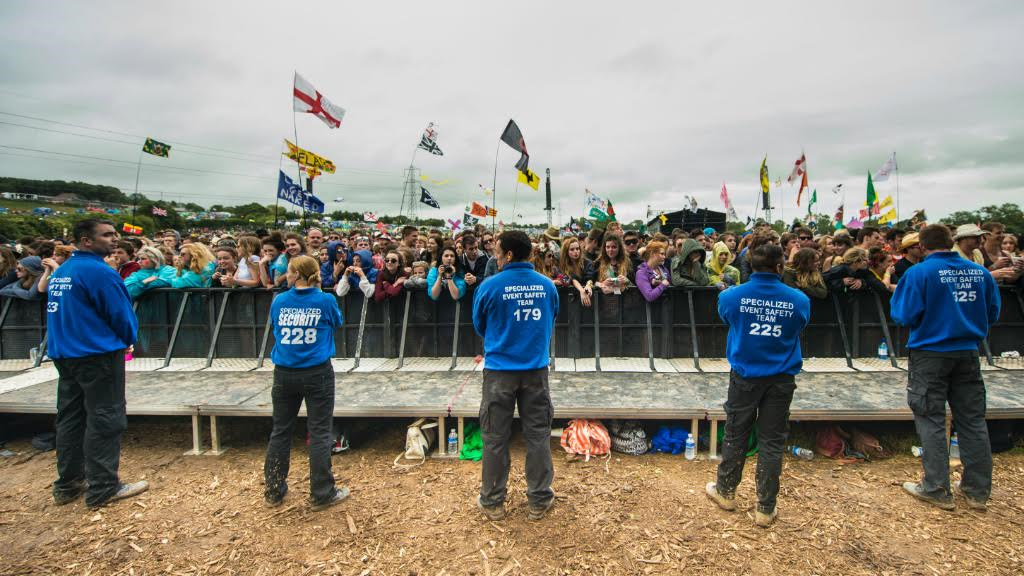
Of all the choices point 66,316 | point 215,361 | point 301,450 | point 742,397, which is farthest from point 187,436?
point 742,397

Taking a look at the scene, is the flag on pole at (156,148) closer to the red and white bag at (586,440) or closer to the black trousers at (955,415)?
the red and white bag at (586,440)

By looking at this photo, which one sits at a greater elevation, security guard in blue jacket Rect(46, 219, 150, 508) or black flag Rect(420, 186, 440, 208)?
black flag Rect(420, 186, 440, 208)

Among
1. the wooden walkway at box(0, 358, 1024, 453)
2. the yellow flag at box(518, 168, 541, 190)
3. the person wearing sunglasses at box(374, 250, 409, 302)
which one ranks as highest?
the yellow flag at box(518, 168, 541, 190)

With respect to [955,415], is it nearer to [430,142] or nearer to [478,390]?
[478,390]

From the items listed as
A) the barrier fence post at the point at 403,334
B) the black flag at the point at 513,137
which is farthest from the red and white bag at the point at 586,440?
the black flag at the point at 513,137

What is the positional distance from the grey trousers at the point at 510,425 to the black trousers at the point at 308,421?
1393mm

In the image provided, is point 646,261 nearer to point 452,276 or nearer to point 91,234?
point 452,276

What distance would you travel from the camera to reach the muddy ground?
3287mm

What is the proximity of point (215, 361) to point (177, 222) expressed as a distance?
6587cm

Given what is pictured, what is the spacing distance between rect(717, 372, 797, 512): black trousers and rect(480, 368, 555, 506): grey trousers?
1509mm

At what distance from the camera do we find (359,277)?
6684 millimetres

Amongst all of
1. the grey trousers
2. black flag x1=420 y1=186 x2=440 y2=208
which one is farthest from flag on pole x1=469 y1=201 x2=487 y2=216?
the grey trousers

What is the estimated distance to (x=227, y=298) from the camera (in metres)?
6.82

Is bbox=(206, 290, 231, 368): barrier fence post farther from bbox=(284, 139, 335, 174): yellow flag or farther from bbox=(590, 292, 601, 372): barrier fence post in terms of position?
bbox=(284, 139, 335, 174): yellow flag
